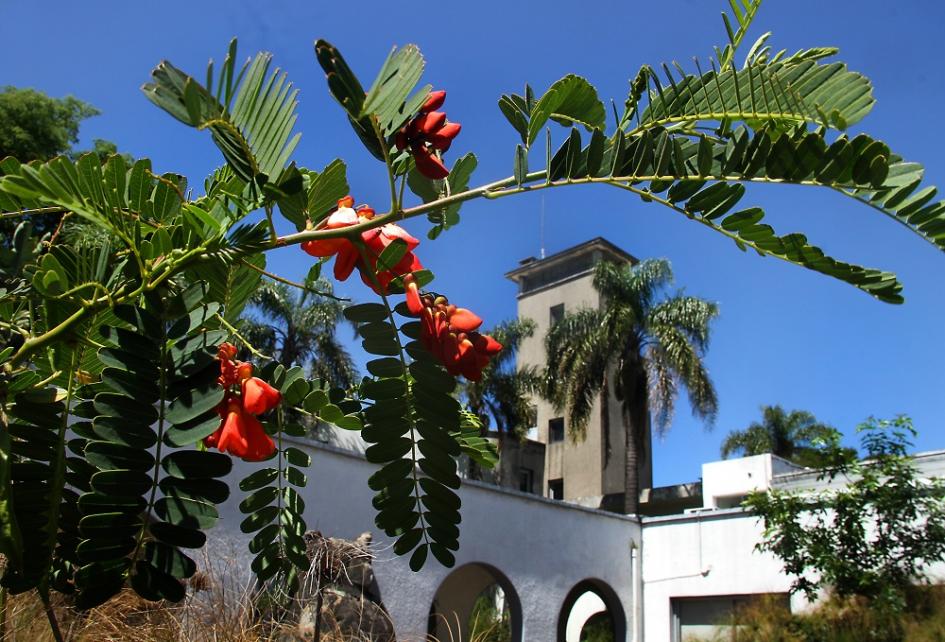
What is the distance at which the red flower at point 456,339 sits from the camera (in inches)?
33.3

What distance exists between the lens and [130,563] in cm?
90

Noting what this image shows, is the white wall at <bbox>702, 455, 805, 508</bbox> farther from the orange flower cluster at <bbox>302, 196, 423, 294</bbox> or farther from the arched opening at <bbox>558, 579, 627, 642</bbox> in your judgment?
the orange flower cluster at <bbox>302, 196, 423, 294</bbox>

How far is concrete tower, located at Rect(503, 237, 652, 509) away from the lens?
2388cm

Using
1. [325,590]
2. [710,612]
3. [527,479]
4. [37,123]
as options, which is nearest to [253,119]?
[325,590]

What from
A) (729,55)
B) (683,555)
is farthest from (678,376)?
(729,55)

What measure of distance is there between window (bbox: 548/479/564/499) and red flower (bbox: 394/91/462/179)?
24935 mm

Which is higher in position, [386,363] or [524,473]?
[524,473]

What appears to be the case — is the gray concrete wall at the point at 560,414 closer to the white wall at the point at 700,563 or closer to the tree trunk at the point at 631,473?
the tree trunk at the point at 631,473

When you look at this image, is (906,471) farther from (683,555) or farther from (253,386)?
(253,386)

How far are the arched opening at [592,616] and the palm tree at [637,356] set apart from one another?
2.53 metres

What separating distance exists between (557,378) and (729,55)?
60.8 ft

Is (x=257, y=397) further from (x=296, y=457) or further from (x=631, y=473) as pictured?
(x=631, y=473)

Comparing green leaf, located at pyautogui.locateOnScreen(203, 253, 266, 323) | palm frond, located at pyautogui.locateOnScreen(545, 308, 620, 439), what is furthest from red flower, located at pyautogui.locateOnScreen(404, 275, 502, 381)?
palm frond, located at pyautogui.locateOnScreen(545, 308, 620, 439)

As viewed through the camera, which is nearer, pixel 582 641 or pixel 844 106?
pixel 844 106
